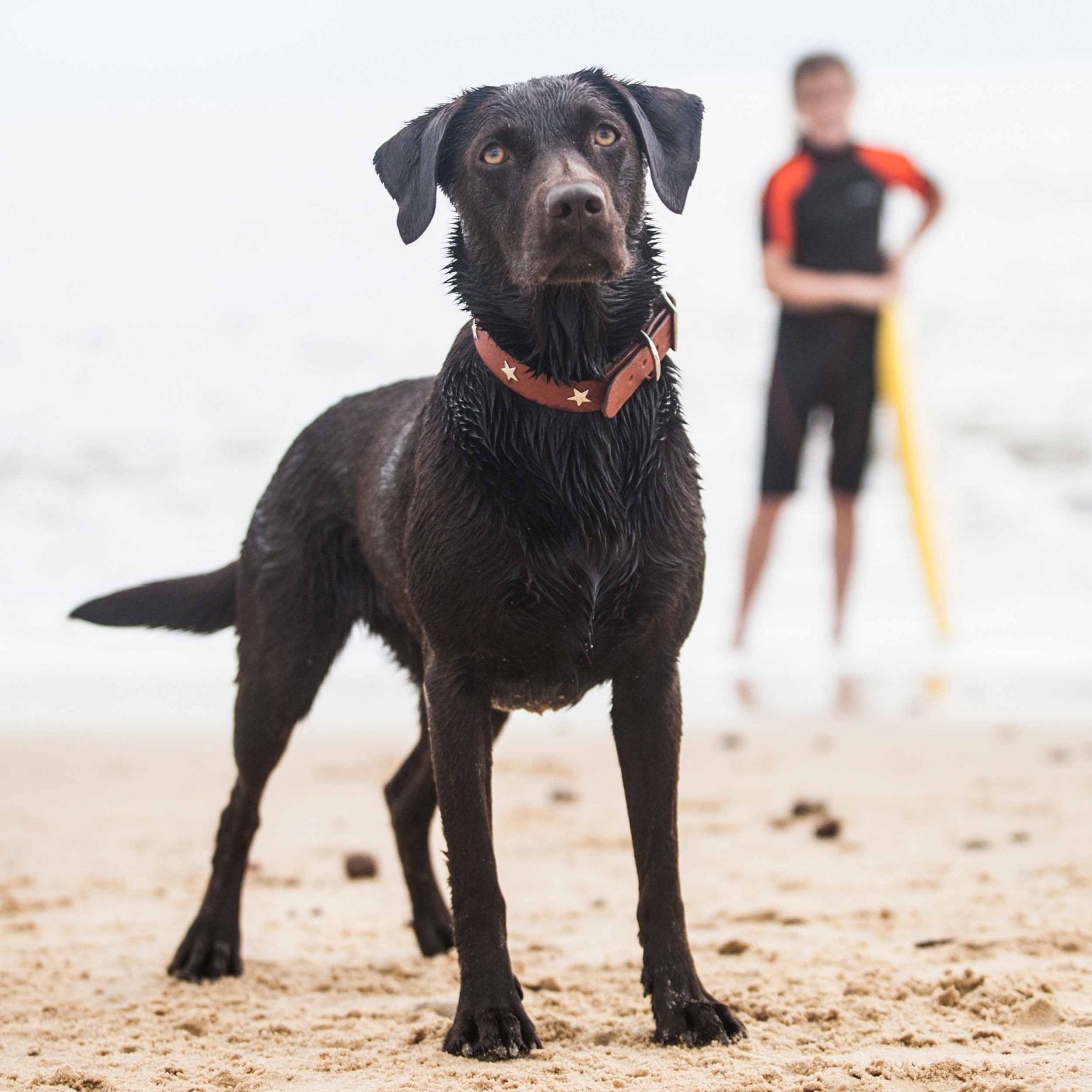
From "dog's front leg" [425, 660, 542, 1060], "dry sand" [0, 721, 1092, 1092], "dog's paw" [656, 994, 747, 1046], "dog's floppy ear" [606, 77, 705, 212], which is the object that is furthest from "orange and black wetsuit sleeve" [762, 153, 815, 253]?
"dog's paw" [656, 994, 747, 1046]

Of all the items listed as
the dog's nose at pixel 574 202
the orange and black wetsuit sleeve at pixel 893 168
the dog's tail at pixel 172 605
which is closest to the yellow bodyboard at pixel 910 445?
the orange and black wetsuit sleeve at pixel 893 168

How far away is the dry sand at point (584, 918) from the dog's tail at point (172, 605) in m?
0.83

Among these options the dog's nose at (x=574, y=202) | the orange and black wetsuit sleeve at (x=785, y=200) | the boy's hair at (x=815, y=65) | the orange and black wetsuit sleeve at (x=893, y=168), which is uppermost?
the boy's hair at (x=815, y=65)

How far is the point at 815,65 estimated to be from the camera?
8297 millimetres

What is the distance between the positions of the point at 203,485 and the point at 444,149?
37.2ft

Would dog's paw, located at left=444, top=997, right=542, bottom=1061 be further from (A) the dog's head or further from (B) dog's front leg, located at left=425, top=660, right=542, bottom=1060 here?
(A) the dog's head

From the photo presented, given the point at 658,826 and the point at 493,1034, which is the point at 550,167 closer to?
the point at 658,826

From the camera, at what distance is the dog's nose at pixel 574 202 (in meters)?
2.57

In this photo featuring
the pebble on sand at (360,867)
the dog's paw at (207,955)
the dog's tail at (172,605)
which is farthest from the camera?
the pebble on sand at (360,867)

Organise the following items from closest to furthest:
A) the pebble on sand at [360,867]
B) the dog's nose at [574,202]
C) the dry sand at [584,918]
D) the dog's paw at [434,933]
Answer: the dog's nose at [574,202] → the dry sand at [584,918] → the dog's paw at [434,933] → the pebble on sand at [360,867]

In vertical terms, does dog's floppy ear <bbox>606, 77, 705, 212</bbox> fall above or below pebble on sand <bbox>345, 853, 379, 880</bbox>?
above

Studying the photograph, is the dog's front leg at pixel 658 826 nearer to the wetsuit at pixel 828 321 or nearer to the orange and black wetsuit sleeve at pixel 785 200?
the wetsuit at pixel 828 321

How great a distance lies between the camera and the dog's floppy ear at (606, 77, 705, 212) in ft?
9.40

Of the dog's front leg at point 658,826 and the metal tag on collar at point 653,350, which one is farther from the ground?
the metal tag on collar at point 653,350
